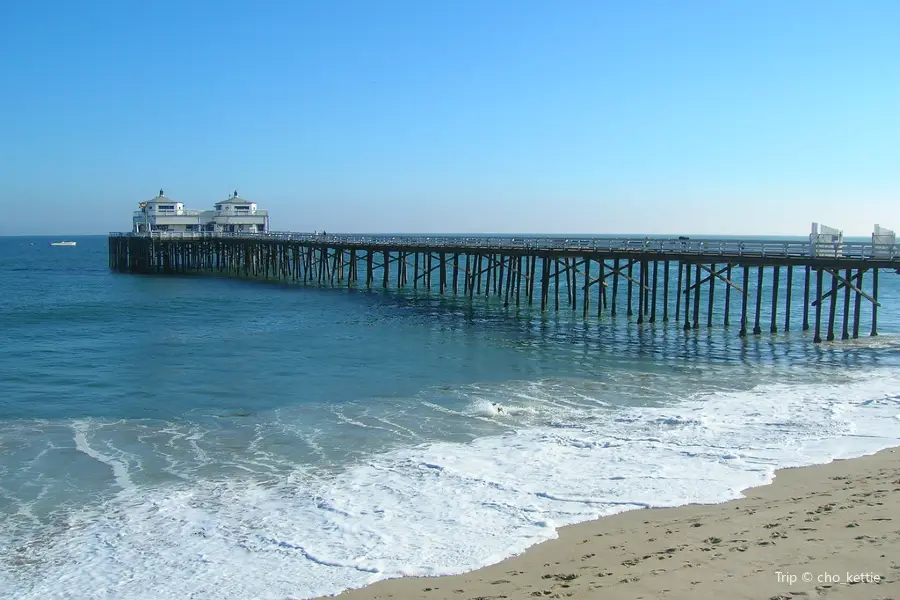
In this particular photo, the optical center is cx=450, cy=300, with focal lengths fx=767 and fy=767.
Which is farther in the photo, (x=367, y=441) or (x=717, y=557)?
(x=367, y=441)

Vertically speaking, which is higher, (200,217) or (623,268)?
(200,217)

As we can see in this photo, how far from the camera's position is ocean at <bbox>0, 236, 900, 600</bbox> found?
955 centimetres

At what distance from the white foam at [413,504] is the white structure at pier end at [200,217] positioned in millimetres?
57960

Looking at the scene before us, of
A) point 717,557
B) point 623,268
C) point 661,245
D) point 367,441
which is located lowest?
point 367,441

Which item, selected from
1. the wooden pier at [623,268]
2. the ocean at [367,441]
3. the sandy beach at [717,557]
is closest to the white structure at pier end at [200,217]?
the wooden pier at [623,268]

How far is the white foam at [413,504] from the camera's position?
353 inches

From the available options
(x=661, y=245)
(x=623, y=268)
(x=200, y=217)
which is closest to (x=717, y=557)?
(x=661, y=245)

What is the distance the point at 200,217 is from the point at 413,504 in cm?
6492

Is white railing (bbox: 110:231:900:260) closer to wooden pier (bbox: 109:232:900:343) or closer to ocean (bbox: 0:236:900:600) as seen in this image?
wooden pier (bbox: 109:232:900:343)

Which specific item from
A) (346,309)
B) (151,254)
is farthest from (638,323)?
(151,254)

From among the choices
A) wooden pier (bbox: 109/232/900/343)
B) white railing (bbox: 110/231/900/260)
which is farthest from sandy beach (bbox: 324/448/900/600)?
white railing (bbox: 110/231/900/260)

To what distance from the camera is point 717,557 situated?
27.5ft

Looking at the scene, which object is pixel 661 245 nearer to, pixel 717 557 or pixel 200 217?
pixel 717 557

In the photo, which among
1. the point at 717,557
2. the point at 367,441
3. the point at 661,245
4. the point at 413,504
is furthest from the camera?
the point at 661,245
